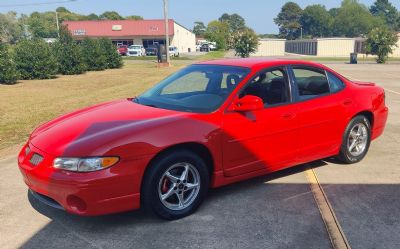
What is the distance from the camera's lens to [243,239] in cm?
353

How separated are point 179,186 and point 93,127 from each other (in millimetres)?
1033

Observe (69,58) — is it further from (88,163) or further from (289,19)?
(289,19)

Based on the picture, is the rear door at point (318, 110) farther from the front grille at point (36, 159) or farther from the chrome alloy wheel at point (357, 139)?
the front grille at point (36, 159)

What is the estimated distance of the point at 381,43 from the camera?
4138cm

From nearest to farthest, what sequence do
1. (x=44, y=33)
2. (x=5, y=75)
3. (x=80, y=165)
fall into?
(x=80, y=165), (x=5, y=75), (x=44, y=33)

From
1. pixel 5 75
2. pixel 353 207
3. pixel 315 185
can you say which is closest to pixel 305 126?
pixel 315 185

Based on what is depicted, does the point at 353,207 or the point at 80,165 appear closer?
the point at 80,165

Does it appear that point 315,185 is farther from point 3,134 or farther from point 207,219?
point 3,134

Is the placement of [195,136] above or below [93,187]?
above

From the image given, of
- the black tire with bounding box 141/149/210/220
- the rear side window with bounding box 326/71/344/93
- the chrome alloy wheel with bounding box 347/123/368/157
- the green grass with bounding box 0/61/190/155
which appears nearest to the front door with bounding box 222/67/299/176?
the black tire with bounding box 141/149/210/220

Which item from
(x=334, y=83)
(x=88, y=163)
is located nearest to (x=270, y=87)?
(x=334, y=83)

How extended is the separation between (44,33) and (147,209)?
129m

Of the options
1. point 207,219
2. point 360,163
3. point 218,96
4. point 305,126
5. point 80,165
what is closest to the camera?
point 80,165

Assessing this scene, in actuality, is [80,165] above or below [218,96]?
below
